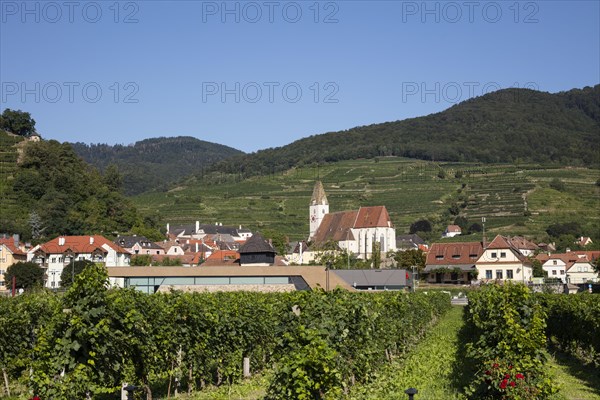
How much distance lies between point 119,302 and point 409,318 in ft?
60.5

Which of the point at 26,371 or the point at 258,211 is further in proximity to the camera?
the point at 258,211

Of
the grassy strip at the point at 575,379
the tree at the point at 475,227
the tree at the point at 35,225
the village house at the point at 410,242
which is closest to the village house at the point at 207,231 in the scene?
the village house at the point at 410,242

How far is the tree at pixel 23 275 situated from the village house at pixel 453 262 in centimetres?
4702

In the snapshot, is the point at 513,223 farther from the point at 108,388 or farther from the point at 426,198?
the point at 108,388

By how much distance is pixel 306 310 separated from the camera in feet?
61.9

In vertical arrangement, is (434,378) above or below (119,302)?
below

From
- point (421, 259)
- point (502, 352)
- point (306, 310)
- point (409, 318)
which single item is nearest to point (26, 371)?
point (306, 310)

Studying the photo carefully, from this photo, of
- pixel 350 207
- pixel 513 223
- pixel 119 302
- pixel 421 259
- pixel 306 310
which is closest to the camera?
pixel 119 302

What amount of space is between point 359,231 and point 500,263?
43048mm

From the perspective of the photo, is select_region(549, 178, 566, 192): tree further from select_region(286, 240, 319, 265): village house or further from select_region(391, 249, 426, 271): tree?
select_region(391, 249, 426, 271): tree

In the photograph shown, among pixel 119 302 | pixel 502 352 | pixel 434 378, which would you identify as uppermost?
pixel 119 302

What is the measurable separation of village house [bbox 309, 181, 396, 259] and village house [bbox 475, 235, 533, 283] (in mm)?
29414

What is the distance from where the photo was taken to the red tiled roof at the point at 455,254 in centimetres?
10349

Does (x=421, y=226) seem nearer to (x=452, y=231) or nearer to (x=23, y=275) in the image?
(x=452, y=231)
